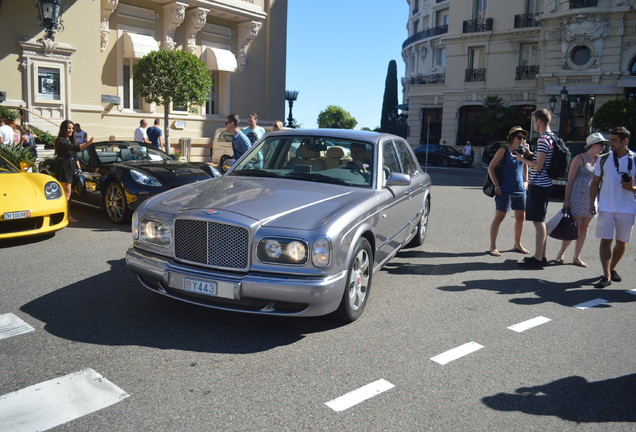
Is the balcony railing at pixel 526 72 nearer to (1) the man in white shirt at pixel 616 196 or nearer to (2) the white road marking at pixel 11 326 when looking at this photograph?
(1) the man in white shirt at pixel 616 196

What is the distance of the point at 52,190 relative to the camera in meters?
7.84

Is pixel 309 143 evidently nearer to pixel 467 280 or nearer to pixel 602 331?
pixel 467 280

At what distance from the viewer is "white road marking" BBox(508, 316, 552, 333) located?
4.93 meters

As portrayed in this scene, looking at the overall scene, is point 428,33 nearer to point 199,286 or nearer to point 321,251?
point 321,251

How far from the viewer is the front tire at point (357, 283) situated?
459 centimetres

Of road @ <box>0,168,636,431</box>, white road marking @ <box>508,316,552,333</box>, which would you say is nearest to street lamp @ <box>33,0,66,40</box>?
road @ <box>0,168,636,431</box>

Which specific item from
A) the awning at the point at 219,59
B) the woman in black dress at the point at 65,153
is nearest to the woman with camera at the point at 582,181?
the woman in black dress at the point at 65,153

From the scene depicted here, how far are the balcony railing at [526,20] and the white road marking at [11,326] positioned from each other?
38925 millimetres

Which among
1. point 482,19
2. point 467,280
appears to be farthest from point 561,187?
point 482,19

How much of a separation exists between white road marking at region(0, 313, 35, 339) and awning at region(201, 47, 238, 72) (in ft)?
68.6

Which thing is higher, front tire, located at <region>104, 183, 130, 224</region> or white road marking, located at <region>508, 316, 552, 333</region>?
front tire, located at <region>104, 183, 130, 224</region>

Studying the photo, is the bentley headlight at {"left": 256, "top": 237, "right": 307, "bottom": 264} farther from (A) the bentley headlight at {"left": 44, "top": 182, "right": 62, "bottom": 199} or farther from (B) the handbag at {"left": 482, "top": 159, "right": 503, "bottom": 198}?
(A) the bentley headlight at {"left": 44, "top": 182, "right": 62, "bottom": 199}

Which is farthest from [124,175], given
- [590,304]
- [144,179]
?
[590,304]

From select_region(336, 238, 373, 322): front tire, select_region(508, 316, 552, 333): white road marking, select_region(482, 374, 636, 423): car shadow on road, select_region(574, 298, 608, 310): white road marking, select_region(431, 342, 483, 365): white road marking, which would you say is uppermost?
select_region(336, 238, 373, 322): front tire
